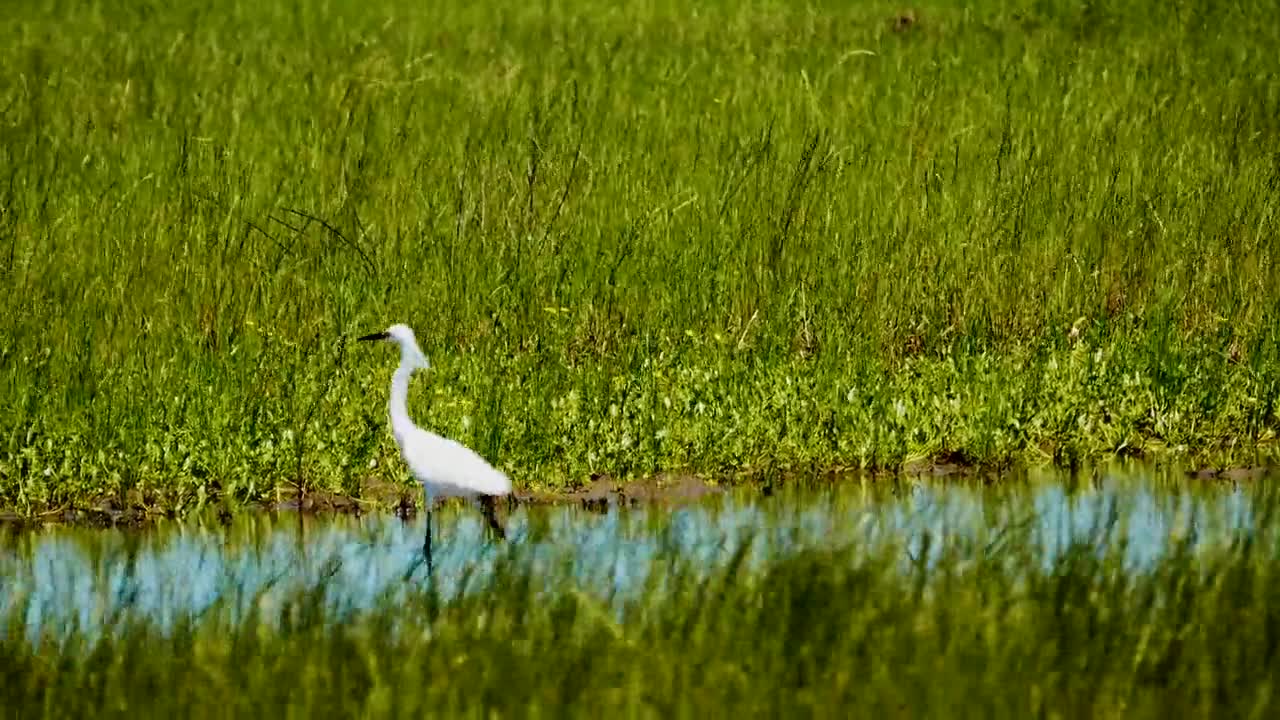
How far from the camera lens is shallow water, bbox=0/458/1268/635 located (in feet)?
23.3

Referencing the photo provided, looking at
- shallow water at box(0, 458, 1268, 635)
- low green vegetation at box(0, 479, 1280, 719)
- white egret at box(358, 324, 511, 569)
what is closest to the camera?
low green vegetation at box(0, 479, 1280, 719)

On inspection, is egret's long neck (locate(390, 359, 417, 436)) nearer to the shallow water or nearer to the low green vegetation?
the shallow water

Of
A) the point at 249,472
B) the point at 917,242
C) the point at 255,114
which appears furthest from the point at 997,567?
the point at 255,114

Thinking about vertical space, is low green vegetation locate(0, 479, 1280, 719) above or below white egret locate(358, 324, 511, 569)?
below

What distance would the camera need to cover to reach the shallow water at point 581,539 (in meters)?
7.11

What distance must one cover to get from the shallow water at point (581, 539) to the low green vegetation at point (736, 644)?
0.26 feet

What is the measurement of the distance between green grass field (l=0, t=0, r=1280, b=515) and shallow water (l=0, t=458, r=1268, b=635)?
369mm

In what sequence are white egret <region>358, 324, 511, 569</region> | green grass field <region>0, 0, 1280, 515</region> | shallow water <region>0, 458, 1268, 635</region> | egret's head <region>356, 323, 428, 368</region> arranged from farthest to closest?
green grass field <region>0, 0, 1280, 515</region> < egret's head <region>356, 323, 428, 368</region> < white egret <region>358, 324, 511, 569</region> < shallow water <region>0, 458, 1268, 635</region>

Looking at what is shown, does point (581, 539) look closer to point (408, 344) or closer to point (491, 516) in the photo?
point (491, 516)

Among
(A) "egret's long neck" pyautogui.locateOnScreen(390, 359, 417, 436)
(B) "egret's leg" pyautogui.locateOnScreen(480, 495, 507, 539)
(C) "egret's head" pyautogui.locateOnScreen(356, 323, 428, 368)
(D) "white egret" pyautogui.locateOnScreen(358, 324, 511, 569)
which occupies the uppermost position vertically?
(C) "egret's head" pyautogui.locateOnScreen(356, 323, 428, 368)

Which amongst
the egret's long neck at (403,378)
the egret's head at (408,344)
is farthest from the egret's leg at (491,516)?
the egret's head at (408,344)

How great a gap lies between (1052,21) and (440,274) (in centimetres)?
905

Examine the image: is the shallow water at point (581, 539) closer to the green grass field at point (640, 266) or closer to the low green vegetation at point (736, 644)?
the low green vegetation at point (736, 644)

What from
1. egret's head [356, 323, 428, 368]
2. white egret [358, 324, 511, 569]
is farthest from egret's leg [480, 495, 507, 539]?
egret's head [356, 323, 428, 368]
